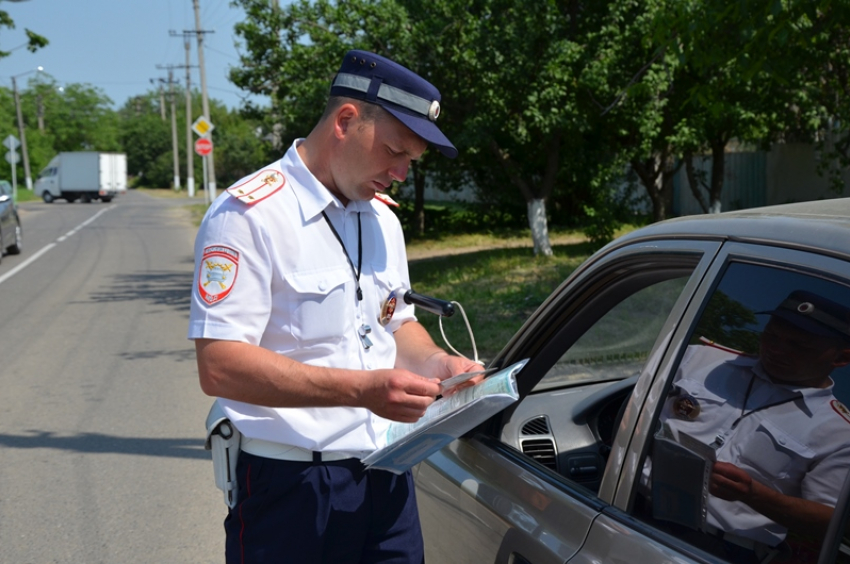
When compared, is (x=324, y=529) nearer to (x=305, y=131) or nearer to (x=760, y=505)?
(x=760, y=505)

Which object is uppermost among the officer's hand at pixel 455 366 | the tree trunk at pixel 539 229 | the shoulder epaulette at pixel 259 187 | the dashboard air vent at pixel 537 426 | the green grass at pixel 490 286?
the shoulder epaulette at pixel 259 187

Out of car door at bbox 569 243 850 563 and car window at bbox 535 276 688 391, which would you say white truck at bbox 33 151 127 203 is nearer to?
car window at bbox 535 276 688 391

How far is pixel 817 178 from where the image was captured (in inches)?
817

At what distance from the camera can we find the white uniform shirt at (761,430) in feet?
5.21

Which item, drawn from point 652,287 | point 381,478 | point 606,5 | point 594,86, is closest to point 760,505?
point 652,287

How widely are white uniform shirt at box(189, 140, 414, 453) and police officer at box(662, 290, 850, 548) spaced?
2.68ft

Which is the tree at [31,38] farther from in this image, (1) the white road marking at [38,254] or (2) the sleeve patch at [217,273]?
(2) the sleeve patch at [217,273]

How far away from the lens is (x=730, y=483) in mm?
1755

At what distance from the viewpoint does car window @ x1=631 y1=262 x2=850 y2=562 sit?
1.58 metres

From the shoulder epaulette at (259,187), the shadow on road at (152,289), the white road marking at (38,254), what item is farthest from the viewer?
the white road marking at (38,254)

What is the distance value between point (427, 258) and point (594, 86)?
20.3 feet

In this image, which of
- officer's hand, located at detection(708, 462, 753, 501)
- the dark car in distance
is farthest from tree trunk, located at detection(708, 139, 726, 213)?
officer's hand, located at detection(708, 462, 753, 501)

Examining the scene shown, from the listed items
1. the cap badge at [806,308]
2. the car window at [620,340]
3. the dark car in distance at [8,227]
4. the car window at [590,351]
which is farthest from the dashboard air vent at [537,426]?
the dark car in distance at [8,227]

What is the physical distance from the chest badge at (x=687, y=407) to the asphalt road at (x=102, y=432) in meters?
3.21
